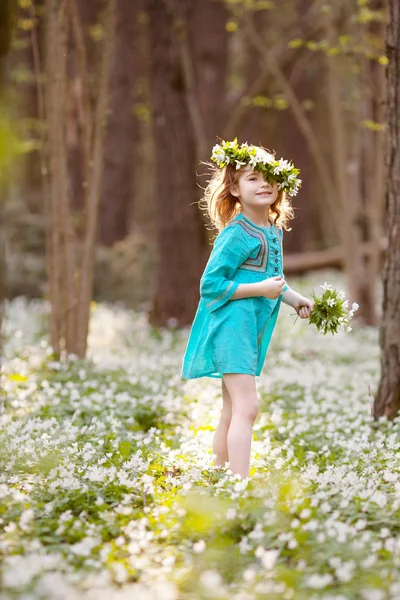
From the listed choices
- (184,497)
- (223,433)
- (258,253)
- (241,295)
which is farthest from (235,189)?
(184,497)

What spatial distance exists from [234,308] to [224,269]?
0.80 ft

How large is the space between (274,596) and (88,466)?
1.90m

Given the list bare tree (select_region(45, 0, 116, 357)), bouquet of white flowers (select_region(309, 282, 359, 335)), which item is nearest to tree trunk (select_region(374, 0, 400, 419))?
bouquet of white flowers (select_region(309, 282, 359, 335))

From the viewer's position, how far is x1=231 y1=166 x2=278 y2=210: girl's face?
4.71 metres

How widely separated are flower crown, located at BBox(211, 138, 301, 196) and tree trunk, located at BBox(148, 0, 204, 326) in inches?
277

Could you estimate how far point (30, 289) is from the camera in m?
15.5

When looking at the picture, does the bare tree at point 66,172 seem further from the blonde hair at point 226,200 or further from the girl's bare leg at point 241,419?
the girl's bare leg at point 241,419

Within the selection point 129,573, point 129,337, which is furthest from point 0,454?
point 129,337

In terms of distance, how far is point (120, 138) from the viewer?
18.2 metres

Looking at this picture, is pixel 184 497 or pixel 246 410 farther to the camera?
pixel 246 410

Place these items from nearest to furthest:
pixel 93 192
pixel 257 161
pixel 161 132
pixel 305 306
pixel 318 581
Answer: pixel 318 581 < pixel 257 161 < pixel 305 306 < pixel 93 192 < pixel 161 132

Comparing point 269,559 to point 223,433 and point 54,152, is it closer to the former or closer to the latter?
point 223,433

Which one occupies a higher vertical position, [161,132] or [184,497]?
[161,132]

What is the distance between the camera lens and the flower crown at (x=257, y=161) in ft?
15.4
